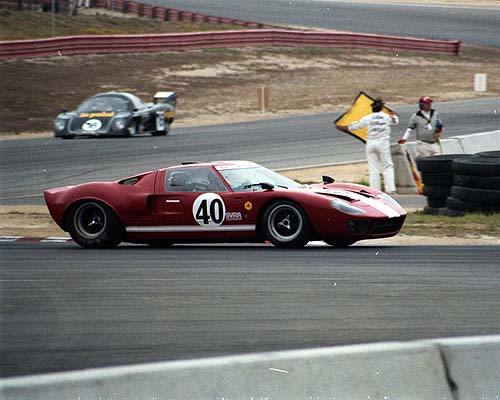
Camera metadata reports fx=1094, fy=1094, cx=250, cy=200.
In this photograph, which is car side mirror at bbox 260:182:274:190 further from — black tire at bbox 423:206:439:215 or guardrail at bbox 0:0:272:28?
guardrail at bbox 0:0:272:28

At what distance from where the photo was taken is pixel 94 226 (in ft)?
36.9

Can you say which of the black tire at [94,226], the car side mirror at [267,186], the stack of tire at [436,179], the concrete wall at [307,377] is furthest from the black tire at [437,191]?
the concrete wall at [307,377]

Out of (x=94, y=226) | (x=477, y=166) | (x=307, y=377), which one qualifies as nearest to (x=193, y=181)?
(x=94, y=226)

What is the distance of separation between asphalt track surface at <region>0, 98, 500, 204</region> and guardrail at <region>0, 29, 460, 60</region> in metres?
10.1

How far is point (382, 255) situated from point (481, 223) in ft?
9.79

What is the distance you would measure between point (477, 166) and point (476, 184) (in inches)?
12.6

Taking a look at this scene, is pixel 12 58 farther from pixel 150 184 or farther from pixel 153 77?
pixel 150 184

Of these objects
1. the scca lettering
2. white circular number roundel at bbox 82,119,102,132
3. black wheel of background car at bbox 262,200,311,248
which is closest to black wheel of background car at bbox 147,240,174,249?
black wheel of background car at bbox 262,200,311,248

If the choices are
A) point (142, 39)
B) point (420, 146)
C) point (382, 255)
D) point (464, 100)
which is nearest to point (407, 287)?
point (382, 255)

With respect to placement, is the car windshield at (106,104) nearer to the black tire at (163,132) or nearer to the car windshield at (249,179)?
the black tire at (163,132)

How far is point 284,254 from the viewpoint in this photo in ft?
32.1

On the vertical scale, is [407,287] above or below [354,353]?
below

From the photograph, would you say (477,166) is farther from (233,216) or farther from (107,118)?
(107,118)

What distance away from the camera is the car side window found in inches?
430
